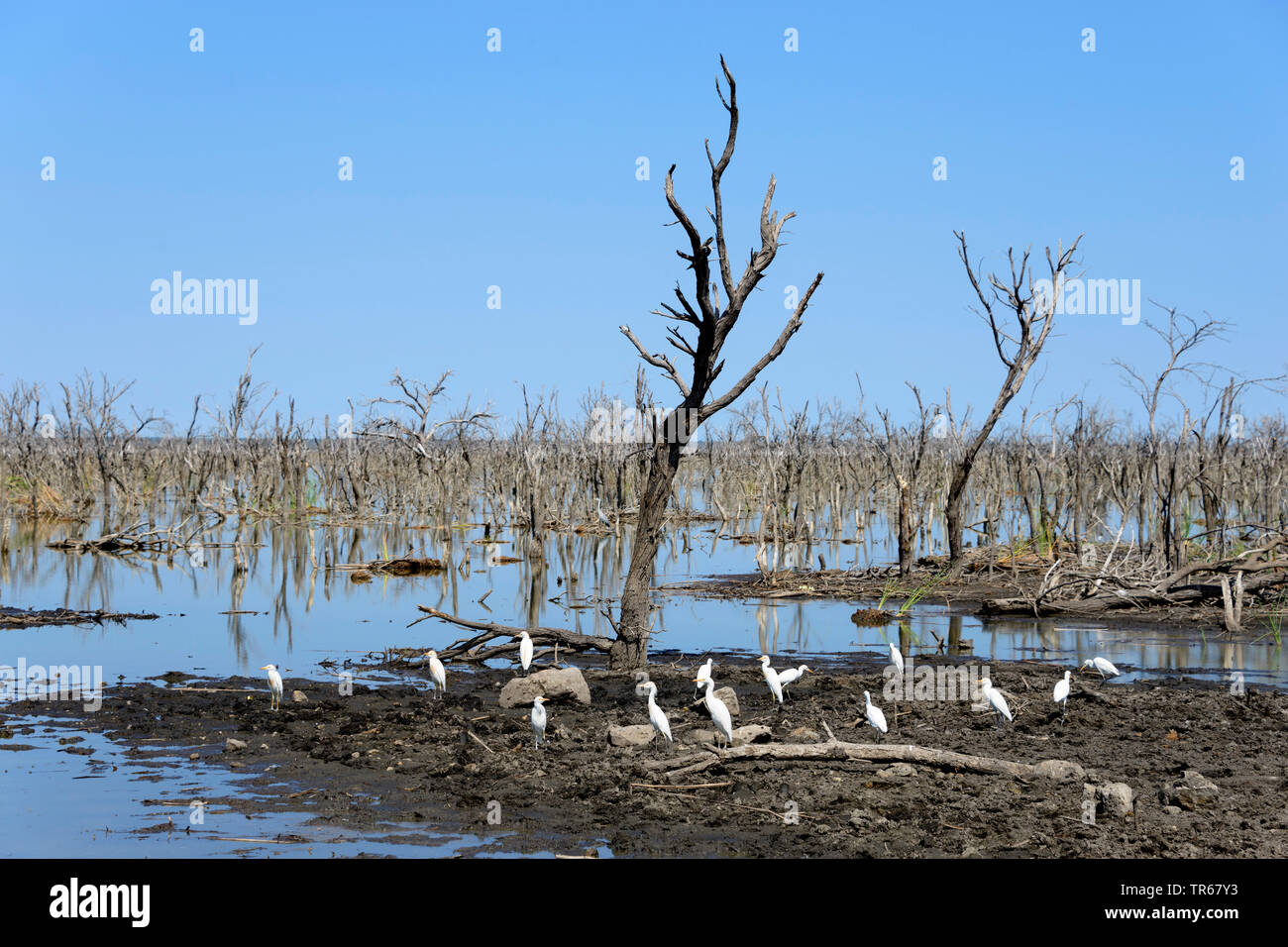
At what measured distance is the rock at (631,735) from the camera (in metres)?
8.82

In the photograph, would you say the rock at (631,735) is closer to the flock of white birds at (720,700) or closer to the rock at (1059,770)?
the flock of white birds at (720,700)

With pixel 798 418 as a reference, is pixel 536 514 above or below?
below

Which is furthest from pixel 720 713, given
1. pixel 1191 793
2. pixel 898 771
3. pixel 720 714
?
pixel 1191 793

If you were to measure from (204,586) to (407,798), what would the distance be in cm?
1468

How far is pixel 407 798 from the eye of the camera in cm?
766

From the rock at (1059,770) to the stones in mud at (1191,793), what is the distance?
0.50 m

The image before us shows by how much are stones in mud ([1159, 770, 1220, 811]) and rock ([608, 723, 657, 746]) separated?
349 cm

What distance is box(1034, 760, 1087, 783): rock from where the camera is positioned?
7.58 meters

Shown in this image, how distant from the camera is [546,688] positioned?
10.5 m

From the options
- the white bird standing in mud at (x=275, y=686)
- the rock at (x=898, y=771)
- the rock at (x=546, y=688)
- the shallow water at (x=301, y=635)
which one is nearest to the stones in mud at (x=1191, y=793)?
the rock at (x=898, y=771)

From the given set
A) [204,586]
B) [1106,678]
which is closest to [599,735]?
[1106,678]

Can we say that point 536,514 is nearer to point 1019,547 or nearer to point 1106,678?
point 1019,547

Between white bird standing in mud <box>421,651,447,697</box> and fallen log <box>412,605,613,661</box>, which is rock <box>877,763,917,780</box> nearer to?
white bird standing in mud <box>421,651,447,697</box>
